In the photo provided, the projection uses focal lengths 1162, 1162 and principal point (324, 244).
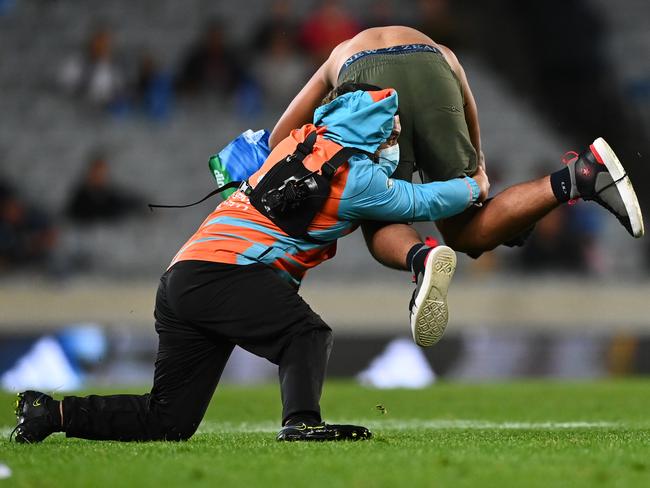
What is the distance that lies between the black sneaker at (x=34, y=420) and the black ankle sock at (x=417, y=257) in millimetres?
1465

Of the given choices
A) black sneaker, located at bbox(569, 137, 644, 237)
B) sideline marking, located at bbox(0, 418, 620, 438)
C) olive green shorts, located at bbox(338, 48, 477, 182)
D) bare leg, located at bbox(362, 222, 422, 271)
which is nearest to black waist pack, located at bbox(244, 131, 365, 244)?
bare leg, located at bbox(362, 222, 422, 271)

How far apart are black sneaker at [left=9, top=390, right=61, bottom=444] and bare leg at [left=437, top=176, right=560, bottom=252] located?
1.92 metres

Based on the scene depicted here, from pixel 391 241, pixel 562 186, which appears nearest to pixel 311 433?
pixel 391 241

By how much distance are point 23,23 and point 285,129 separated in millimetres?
10745

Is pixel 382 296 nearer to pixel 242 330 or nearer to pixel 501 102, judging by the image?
pixel 501 102

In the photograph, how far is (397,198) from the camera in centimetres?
446

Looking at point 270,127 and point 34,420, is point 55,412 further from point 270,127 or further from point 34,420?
point 270,127

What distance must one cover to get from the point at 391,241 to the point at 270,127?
9448mm

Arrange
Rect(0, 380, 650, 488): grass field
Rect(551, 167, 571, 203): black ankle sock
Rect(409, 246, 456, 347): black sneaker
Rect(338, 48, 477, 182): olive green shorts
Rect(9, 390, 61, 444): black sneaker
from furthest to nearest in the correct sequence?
Rect(338, 48, 477, 182): olive green shorts, Rect(551, 167, 571, 203): black ankle sock, Rect(9, 390, 61, 444): black sneaker, Rect(409, 246, 456, 347): black sneaker, Rect(0, 380, 650, 488): grass field

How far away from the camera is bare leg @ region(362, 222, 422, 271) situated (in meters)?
4.54

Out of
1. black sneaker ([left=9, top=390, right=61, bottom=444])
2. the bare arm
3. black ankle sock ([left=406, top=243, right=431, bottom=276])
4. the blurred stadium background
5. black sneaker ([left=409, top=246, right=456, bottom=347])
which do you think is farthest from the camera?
the blurred stadium background

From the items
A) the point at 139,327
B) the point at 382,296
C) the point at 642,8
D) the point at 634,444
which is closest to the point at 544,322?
the point at 382,296

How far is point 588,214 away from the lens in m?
13.0

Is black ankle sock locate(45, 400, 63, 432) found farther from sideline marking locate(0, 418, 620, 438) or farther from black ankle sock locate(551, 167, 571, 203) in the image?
black ankle sock locate(551, 167, 571, 203)
